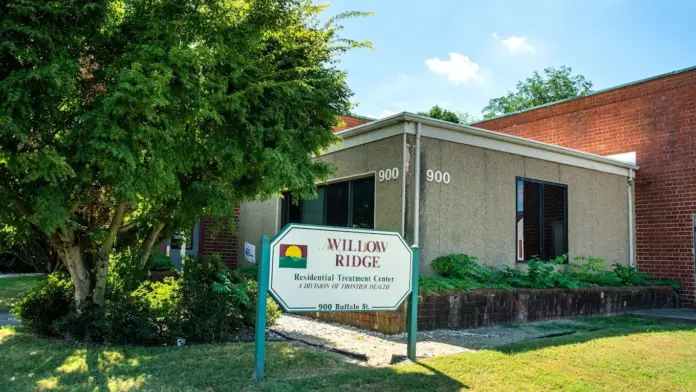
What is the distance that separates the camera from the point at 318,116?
7.61 meters

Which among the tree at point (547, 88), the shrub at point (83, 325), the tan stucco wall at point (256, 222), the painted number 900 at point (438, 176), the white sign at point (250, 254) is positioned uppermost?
the tree at point (547, 88)

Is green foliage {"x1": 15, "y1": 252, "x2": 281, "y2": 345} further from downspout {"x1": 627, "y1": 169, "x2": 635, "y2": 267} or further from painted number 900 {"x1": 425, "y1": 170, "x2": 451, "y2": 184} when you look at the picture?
downspout {"x1": 627, "y1": 169, "x2": 635, "y2": 267}

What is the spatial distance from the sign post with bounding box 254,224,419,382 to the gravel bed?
627mm

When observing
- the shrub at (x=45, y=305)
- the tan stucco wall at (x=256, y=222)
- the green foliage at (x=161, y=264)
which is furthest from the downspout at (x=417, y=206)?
the green foliage at (x=161, y=264)

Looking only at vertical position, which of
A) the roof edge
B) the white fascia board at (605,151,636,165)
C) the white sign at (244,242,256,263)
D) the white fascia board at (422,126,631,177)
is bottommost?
the white sign at (244,242,256,263)

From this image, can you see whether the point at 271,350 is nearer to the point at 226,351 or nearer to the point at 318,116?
the point at 226,351

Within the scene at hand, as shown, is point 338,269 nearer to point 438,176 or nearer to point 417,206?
point 417,206

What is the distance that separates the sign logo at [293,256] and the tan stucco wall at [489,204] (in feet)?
13.1

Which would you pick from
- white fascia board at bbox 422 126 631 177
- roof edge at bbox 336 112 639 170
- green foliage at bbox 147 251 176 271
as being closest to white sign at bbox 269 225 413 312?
roof edge at bbox 336 112 639 170

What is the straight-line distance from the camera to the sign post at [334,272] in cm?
530

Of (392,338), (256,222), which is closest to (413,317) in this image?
(392,338)

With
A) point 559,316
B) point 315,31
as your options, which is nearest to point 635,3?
point 559,316

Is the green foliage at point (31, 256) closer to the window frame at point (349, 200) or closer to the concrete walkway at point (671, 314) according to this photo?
the window frame at point (349, 200)

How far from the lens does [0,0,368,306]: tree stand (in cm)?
559
